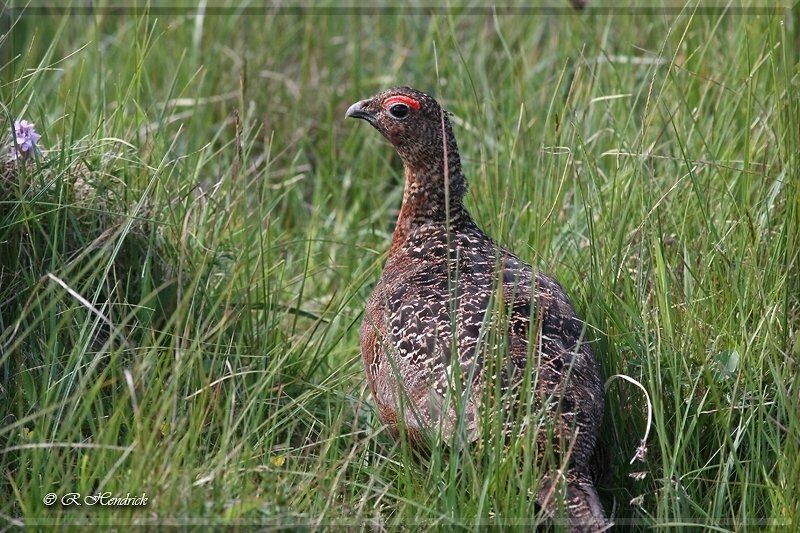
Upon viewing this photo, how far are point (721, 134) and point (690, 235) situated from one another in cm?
65

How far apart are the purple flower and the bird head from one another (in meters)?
1.44

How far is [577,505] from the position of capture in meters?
3.71

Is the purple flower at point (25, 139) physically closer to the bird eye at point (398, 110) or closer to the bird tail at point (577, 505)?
the bird eye at point (398, 110)

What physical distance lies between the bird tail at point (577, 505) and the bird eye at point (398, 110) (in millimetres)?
2087

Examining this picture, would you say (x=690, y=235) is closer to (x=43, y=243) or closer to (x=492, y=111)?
(x=492, y=111)

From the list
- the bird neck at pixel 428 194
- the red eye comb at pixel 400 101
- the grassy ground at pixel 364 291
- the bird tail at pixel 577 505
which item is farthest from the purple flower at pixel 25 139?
the bird tail at pixel 577 505

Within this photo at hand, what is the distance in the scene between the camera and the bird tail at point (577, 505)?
364cm

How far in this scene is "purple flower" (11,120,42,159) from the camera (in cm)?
471

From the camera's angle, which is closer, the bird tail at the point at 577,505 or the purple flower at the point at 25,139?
the bird tail at the point at 577,505

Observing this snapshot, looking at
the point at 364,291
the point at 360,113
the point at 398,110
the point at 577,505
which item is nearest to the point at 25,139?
the point at 360,113

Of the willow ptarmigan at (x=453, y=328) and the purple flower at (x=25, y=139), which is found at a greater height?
the purple flower at (x=25, y=139)

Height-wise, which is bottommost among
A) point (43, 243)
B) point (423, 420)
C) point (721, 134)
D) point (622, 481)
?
point (622, 481)

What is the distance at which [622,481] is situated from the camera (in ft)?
14.4

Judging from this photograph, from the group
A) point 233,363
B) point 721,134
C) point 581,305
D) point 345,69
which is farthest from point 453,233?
point 345,69
